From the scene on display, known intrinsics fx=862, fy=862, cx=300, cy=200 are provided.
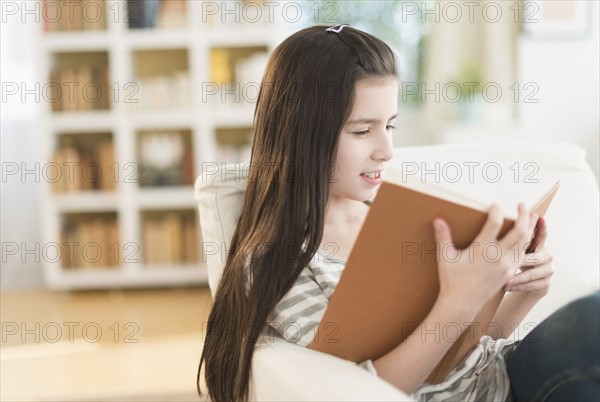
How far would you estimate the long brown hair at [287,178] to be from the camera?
4.54 ft

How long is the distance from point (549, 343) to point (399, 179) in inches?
12.4

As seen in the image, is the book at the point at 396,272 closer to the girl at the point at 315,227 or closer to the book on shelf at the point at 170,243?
the girl at the point at 315,227

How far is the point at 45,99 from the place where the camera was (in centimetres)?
395

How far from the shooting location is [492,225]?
3.70 feet

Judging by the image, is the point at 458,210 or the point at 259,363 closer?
the point at 458,210

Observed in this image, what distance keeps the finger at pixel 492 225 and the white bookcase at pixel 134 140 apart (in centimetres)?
288

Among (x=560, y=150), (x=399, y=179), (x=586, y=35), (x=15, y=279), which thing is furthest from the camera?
(x=15, y=279)

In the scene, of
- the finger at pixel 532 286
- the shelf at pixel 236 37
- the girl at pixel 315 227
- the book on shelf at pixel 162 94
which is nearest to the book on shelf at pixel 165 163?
the book on shelf at pixel 162 94

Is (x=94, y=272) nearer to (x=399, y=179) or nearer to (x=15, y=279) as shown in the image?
(x=15, y=279)

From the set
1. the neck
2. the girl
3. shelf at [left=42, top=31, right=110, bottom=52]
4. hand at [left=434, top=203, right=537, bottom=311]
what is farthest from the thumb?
shelf at [left=42, top=31, right=110, bottom=52]

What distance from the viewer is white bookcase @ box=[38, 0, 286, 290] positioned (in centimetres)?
394

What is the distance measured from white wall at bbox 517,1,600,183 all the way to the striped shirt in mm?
2628

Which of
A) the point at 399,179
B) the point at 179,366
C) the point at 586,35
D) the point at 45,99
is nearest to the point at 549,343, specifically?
the point at 399,179

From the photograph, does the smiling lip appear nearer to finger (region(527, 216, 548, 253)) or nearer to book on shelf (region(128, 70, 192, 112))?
finger (region(527, 216, 548, 253))
